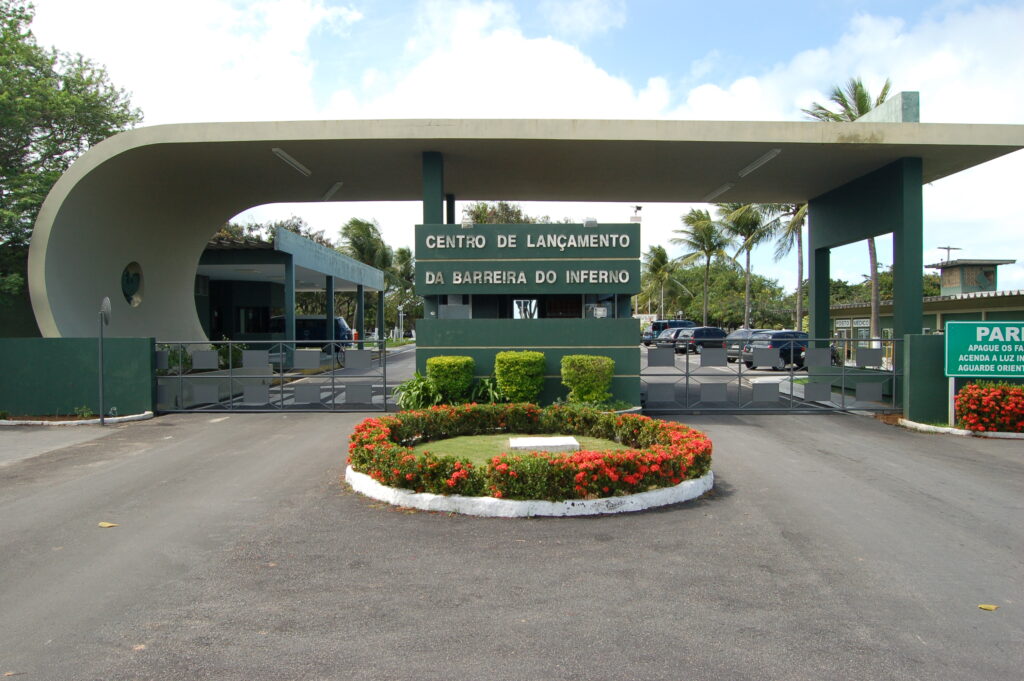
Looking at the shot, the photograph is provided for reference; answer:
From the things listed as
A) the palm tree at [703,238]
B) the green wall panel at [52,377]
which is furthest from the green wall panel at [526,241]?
the palm tree at [703,238]

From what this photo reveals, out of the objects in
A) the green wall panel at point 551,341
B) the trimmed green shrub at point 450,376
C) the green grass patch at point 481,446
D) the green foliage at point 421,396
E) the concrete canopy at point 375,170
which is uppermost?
the concrete canopy at point 375,170

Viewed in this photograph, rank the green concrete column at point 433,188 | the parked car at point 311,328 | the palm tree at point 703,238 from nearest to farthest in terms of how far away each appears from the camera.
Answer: the green concrete column at point 433,188 < the parked car at point 311,328 < the palm tree at point 703,238

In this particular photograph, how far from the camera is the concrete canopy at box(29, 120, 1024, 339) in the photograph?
14000 mm

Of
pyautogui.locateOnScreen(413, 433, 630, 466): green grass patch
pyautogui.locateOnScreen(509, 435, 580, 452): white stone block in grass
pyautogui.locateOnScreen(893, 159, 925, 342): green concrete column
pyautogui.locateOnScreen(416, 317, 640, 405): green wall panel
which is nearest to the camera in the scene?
pyautogui.locateOnScreen(509, 435, 580, 452): white stone block in grass

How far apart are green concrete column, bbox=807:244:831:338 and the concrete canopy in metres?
1.89

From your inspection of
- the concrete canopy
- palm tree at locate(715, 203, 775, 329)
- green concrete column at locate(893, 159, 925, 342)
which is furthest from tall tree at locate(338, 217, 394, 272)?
green concrete column at locate(893, 159, 925, 342)

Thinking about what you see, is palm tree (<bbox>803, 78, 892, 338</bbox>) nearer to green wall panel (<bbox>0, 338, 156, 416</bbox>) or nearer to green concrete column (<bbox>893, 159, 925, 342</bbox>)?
green concrete column (<bbox>893, 159, 925, 342</bbox>)

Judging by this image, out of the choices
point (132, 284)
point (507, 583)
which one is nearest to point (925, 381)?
point (507, 583)

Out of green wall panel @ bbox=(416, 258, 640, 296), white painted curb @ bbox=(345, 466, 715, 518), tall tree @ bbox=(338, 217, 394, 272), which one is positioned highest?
tall tree @ bbox=(338, 217, 394, 272)

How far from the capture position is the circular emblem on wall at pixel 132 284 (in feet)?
59.0

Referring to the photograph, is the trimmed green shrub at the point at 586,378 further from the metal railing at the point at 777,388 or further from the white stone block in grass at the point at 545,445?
the white stone block in grass at the point at 545,445

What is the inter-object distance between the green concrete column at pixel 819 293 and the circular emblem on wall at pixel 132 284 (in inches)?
748

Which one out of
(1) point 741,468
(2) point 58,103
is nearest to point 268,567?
(1) point 741,468

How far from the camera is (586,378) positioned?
13.0 metres
